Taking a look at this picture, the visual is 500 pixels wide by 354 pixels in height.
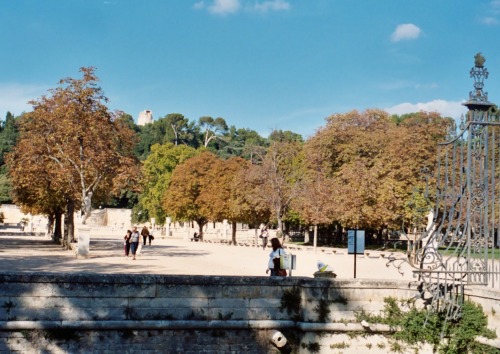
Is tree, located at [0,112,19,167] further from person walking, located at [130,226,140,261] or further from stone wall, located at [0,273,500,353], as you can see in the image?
stone wall, located at [0,273,500,353]

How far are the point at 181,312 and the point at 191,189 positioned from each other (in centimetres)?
4955

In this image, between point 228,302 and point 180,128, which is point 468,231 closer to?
point 228,302

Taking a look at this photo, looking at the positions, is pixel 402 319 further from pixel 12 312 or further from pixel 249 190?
pixel 249 190

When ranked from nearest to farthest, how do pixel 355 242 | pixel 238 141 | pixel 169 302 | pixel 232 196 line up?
1. pixel 169 302
2. pixel 355 242
3. pixel 232 196
4. pixel 238 141

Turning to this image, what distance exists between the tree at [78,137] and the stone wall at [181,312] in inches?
784

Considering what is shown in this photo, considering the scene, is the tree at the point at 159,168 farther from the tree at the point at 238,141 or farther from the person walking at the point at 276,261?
the person walking at the point at 276,261

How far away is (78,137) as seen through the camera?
3130 centimetres

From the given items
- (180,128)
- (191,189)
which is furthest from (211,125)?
(191,189)

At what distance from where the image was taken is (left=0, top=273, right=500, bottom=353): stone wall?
34.9 ft

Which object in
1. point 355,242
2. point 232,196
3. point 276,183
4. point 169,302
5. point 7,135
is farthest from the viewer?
point 7,135

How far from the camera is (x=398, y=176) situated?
45.9m

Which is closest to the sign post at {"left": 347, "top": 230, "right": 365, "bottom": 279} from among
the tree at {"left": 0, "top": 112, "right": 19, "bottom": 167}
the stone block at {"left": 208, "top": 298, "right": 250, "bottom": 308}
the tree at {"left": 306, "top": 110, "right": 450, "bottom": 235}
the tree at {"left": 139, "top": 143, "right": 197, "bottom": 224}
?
the stone block at {"left": 208, "top": 298, "right": 250, "bottom": 308}

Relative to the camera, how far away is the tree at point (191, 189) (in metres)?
60.1

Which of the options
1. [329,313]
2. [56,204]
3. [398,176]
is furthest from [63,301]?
[398,176]
